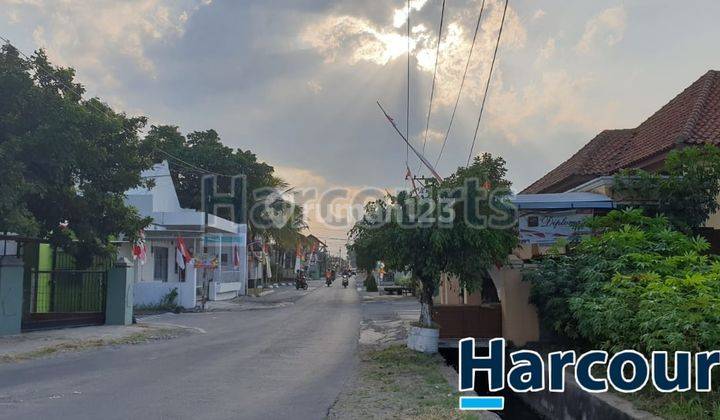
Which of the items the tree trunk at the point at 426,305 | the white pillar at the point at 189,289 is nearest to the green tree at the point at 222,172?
the white pillar at the point at 189,289

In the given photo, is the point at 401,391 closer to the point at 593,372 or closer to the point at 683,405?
the point at 593,372

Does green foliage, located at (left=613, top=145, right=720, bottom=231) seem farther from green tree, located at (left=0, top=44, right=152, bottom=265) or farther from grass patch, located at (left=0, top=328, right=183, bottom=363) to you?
green tree, located at (left=0, top=44, right=152, bottom=265)

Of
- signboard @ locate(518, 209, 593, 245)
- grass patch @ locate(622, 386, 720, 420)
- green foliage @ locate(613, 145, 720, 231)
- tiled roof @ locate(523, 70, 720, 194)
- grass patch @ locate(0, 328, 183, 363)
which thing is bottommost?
grass patch @ locate(0, 328, 183, 363)

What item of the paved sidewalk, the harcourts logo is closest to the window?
the paved sidewalk

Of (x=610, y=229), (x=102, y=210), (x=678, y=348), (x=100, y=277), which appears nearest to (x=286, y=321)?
(x=100, y=277)

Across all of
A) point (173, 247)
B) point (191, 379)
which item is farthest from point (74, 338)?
point (173, 247)

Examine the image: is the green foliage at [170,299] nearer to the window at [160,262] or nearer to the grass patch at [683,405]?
the window at [160,262]

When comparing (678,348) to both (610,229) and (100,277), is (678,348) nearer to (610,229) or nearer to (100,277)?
(610,229)

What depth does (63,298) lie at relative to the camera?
2058cm

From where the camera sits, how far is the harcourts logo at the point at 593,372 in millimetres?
7951

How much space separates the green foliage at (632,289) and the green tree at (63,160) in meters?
12.2

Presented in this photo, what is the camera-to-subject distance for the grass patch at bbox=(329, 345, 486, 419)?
857 centimetres

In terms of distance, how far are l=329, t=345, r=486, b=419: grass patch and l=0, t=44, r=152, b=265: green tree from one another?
9285mm

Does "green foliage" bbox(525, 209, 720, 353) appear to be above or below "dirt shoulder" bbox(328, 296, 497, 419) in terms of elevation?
above
